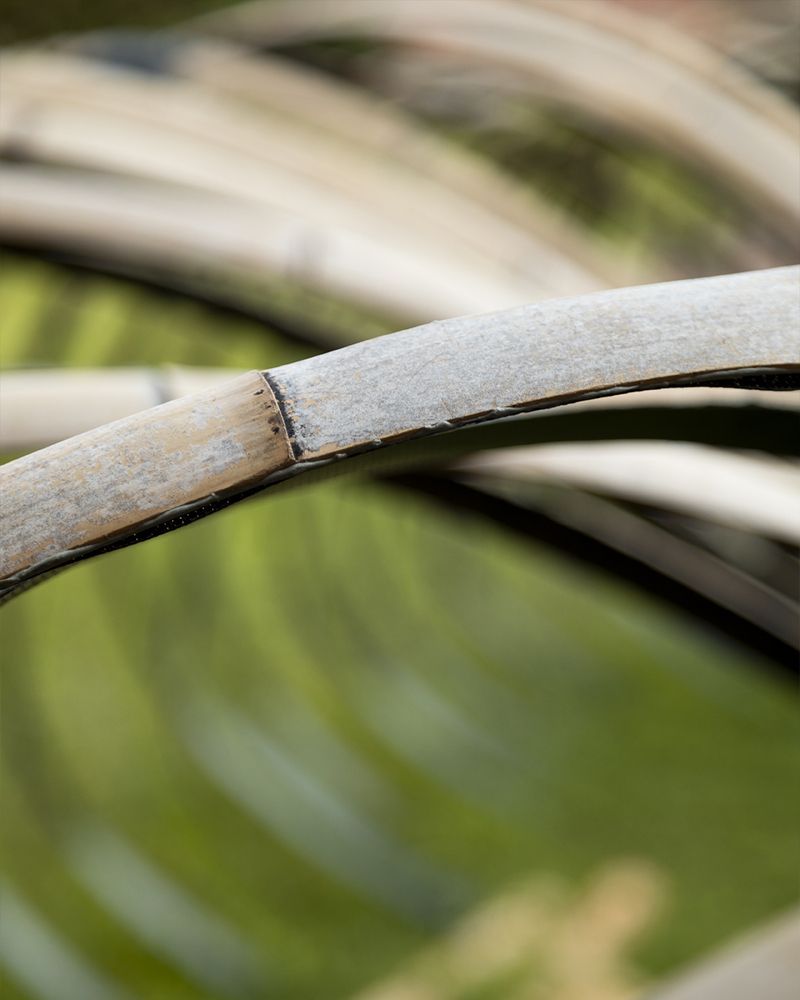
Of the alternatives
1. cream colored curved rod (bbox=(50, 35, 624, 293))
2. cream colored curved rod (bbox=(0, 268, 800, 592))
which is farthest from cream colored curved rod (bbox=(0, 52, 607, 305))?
cream colored curved rod (bbox=(0, 268, 800, 592))

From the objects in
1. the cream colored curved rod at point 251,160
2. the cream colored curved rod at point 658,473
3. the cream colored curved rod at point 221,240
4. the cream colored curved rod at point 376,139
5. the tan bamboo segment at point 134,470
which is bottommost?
the tan bamboo segment at point 134,470

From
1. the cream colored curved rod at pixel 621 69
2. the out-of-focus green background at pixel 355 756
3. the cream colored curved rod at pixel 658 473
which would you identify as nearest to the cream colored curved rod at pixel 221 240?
the cream colored curved rod at pixel 658 473

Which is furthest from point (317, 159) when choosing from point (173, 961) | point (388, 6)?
point (173, 961)

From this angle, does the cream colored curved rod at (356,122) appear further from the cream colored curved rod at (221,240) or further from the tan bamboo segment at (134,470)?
the tan bamboo segment at (134,470)

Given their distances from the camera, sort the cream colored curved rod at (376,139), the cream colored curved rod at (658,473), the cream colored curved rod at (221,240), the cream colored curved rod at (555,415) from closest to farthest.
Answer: the cream colored curved rod at (555,415)
the cream colored curved rod at (658,473)
the cream colored curved rod at (221,240)
the cream colored curved rod at (376,139)

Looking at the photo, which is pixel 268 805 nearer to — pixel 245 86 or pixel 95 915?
pixel 95 915

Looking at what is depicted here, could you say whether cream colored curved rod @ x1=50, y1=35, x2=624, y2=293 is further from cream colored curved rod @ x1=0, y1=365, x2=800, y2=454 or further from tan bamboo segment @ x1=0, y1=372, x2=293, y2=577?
tan bamboo segment @ x1=0, y1=372, x2=293, y2=577
